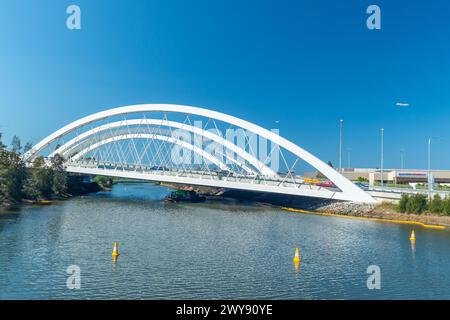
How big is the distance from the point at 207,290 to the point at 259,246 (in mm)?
9460

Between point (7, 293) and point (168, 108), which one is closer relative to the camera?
point (7, 293)

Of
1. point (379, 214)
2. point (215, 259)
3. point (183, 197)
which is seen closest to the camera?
point (215, 259)

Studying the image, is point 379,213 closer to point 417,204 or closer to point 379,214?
point 379,214

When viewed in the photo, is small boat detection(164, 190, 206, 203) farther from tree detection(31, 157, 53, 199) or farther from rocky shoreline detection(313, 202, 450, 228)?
rocky shoreline detection(313, 202, 450, 228)

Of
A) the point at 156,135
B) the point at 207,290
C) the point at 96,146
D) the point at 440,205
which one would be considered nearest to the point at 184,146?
the point at 156,135

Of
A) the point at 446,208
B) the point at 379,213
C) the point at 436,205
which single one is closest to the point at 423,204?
the point at 436,205

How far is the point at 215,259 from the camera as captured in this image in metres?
21.0

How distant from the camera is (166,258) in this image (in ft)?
68.6

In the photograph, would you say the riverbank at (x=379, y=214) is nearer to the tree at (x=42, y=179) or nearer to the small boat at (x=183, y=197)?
the small boat at (x=183, y=197)

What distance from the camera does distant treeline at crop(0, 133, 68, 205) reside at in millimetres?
45188

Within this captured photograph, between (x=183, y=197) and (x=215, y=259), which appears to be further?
(x=183, y=197)

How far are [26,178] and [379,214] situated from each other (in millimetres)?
39331

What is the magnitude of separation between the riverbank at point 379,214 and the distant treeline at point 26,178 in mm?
30769
